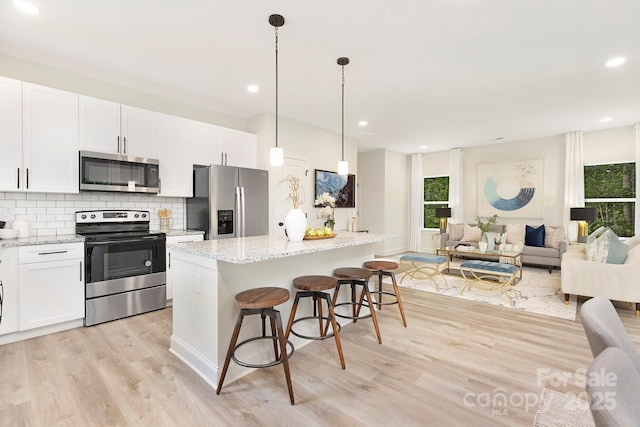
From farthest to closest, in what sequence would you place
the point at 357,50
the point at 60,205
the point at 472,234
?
the point at 472,234
the point at 60,205
the point at 357,50

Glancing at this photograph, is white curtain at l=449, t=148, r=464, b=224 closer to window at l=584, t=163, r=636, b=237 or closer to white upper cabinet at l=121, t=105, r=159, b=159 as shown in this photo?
window at l=584, t=163, r=636, b=237

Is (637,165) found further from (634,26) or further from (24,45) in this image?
(24,45)

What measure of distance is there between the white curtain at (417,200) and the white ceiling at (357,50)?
3523mm

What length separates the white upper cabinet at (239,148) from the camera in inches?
178

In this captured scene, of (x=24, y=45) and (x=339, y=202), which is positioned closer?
(x=24, y=45)

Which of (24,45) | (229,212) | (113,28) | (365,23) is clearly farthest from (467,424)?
(24,45)

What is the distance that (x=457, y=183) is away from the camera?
302 inches

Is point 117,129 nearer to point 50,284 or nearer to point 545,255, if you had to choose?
point 50,284

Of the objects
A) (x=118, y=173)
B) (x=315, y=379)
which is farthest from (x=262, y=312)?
(x=118, y=173)

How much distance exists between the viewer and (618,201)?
19.1ft

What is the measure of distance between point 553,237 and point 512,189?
1468 mm

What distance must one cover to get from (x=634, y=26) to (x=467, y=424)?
133 inches

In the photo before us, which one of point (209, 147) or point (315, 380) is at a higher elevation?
point (209, 147)

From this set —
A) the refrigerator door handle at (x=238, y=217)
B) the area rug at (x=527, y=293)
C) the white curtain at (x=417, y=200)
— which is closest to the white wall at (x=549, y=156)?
the white curtain at (x=417, y=200)
